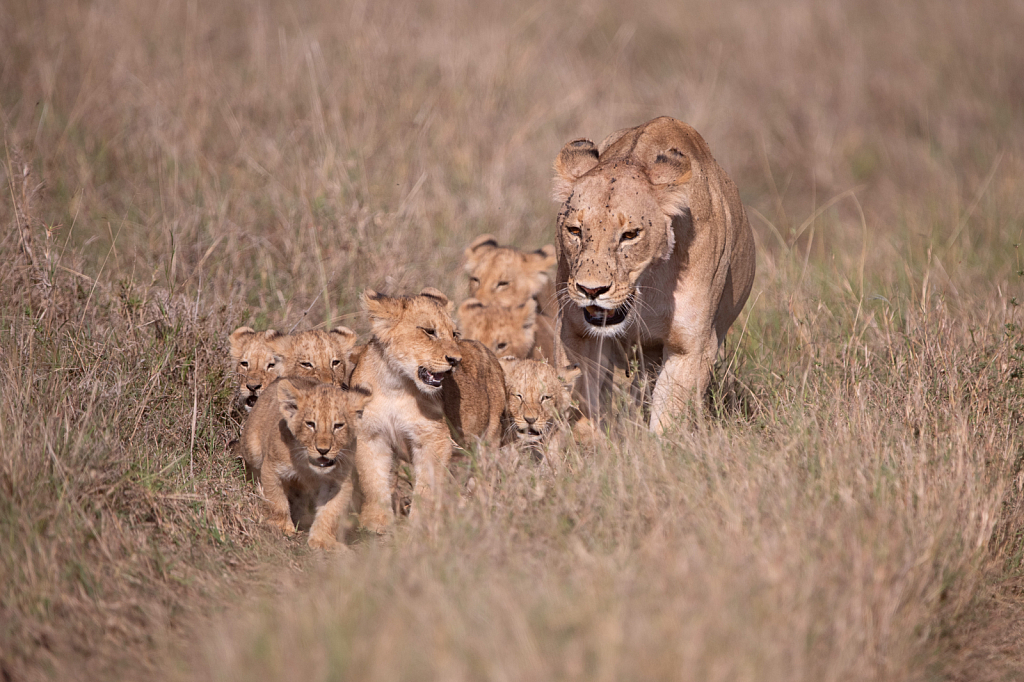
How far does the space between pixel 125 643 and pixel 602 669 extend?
1931mm

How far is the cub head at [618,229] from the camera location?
16.4 ft

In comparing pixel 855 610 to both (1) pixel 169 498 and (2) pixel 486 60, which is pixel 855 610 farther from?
(2) pixel 486 60

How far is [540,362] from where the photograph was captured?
6098 mm

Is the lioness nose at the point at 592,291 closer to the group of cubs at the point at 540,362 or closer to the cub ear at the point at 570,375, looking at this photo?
the group of cubs at the point at 540,362

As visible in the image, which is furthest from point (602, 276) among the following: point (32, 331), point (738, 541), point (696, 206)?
point (32, 331)

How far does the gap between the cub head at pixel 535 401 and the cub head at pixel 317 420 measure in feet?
4.03

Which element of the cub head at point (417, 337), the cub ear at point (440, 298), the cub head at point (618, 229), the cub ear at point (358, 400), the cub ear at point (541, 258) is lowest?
the cub ear at point (358, 400)

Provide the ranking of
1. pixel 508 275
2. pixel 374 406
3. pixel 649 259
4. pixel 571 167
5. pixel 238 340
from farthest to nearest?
pixel 508 275
pixel 238 340
pixel 571 167
pixel 374 406
pixel 649 259

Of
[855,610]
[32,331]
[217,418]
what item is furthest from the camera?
[217,418]

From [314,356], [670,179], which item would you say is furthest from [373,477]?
[670,179]

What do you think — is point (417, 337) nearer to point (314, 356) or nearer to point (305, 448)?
point (305, 448)

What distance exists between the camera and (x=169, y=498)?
15.6 ft

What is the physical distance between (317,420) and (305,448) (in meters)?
0.17

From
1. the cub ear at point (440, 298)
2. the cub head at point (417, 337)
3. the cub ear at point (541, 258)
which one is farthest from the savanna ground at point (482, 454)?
the cub ear at point (440, 298)
